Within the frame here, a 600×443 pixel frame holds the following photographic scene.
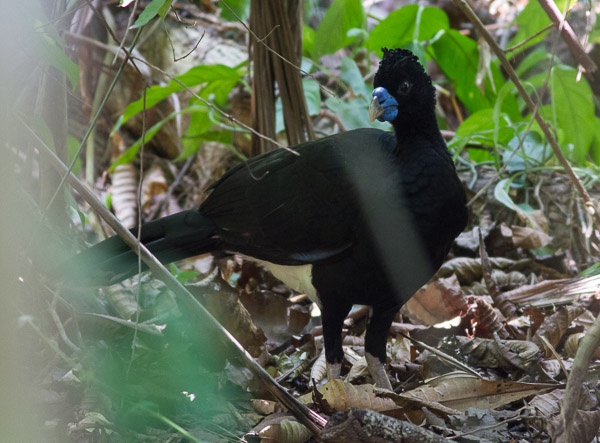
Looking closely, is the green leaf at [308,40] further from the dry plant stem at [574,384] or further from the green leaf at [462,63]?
the dry plant stem at [574,384]

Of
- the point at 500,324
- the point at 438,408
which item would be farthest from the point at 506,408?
the point at 500,324

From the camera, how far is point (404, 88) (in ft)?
8.43

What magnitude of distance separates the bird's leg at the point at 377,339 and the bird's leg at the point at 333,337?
12 cm

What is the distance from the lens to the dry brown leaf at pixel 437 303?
3.08 meters

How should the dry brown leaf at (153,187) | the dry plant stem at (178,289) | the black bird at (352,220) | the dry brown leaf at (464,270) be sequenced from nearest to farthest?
the dry plant stem at (178,289) < the black bird at (352,220) < the dry brown leaf at (464,270) < the dry brown leaf at (153,187)

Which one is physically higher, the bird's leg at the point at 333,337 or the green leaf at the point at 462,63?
the green leaf at the point at 462,63

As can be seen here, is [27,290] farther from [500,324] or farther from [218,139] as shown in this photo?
[218,139]

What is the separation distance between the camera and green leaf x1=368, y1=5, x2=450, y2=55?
166 inches

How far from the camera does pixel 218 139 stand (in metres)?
4.40

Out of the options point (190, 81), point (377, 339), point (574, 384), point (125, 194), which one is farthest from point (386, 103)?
point (125, 194)

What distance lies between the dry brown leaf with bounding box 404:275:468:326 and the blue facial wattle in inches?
37.1

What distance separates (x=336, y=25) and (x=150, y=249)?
1.96 m

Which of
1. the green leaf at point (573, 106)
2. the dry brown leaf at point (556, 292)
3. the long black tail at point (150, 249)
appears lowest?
the dry brown leaf at point (556, 292)

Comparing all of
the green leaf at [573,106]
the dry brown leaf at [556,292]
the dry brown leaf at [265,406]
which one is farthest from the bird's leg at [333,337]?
the green leaf at [573,106]
